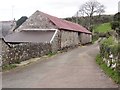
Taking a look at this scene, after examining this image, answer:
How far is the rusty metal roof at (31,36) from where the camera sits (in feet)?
114

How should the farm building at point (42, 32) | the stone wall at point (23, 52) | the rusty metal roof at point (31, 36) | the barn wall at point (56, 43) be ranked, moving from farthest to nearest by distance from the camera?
the farm building at point (42, 32)
the rusty metal roof at point (31, 36)
the barn wall at point (56, 43)
the stone wall at point (23, 52)

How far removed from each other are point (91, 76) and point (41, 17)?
25.3 metres

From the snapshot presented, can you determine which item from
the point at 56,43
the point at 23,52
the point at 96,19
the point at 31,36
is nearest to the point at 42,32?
the point at 31,36

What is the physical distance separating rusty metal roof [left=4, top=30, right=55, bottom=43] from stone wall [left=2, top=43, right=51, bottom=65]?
2.96 meters

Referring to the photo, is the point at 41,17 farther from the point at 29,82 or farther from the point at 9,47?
the point at 29,82

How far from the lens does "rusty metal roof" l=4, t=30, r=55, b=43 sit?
34625 mm

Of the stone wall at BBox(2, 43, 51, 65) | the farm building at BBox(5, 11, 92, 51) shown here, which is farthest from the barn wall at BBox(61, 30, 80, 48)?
the stone wall at BBox(2, 43, 51, 65)

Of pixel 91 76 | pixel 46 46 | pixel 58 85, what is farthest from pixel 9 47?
pixel 46 46

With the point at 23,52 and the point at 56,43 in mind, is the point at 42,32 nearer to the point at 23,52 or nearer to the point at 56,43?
the point at 56,43

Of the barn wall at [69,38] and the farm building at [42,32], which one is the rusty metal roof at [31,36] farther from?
the barn wall at [69,38]

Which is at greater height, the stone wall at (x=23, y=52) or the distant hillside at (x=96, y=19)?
the distant hillside at (x=96, y=19)

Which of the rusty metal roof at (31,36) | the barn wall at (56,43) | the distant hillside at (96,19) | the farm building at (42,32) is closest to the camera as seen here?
Answer: the barn wall at (56,43)

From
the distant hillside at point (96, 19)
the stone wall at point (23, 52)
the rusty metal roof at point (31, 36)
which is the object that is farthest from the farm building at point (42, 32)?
the distant hillside at point (96, 19)

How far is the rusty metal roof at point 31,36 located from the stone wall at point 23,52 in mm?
2959
